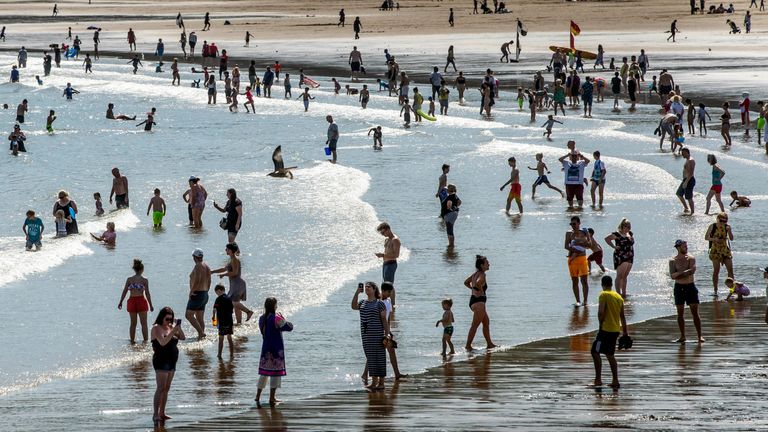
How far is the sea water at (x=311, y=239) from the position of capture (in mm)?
14180

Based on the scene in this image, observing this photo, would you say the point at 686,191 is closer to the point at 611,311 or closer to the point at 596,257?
the point at 596,257

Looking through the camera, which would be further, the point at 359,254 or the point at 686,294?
the point at 359,254

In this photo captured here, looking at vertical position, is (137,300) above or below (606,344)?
below

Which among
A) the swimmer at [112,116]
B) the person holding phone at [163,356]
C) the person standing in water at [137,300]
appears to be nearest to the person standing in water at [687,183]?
the person standing in water at [137,300]

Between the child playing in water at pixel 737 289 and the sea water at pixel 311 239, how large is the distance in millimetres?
882

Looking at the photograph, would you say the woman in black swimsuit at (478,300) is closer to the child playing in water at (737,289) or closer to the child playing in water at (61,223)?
the child playing in water at (737,289)

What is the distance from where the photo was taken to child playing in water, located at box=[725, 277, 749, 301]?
55.3 ft

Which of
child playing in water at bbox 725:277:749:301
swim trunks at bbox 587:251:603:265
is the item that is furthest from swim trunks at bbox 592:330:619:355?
swim trunks at bbox 587:251:603:265

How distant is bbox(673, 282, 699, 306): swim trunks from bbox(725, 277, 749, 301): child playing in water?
2452 mm

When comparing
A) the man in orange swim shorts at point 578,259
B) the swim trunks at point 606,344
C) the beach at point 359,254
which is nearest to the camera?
the swim trunks at point 606,344

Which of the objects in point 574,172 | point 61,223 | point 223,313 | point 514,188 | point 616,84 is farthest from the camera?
point 616,84

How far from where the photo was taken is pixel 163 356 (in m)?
11.7

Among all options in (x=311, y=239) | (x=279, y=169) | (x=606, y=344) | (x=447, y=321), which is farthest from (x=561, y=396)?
(x=279, y=169)

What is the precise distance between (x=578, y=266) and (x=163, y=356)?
733 centimetres
